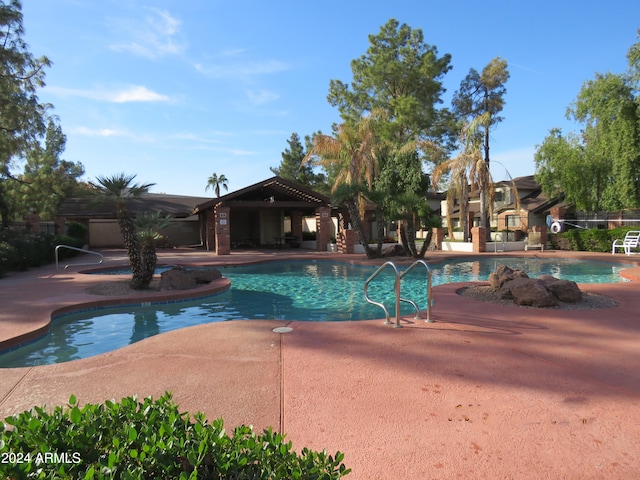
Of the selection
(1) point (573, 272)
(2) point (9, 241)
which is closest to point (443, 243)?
(1) point (573, 272)

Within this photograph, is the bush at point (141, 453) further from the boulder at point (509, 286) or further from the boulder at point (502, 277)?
the boulder at point (502, 277)

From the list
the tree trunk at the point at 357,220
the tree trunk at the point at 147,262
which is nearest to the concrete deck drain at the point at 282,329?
the tree trunk at the point at 147,262

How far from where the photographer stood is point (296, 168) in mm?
44562

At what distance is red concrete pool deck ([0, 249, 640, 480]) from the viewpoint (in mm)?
2994

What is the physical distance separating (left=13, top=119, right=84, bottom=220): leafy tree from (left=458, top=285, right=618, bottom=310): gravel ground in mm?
32242

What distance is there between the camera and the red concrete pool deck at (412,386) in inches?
118

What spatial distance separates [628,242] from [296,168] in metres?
31.2

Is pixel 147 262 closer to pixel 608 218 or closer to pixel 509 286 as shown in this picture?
pixel 509 286

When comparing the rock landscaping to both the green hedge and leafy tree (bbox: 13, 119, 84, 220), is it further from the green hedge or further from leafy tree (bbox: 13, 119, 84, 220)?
leafy tree (bbox: 13, 119, 84, 220)

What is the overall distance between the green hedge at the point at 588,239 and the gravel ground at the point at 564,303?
49.7 ft

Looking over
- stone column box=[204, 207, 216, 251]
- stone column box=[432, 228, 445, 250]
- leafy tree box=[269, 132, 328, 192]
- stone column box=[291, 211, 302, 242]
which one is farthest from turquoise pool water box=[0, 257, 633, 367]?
leafy tree box=[269, 132, 328, 192]

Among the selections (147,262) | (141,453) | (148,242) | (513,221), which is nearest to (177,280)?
(147,262)

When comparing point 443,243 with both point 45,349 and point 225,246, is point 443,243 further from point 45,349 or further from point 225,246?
point 45,349

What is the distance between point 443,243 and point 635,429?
74.0ft
